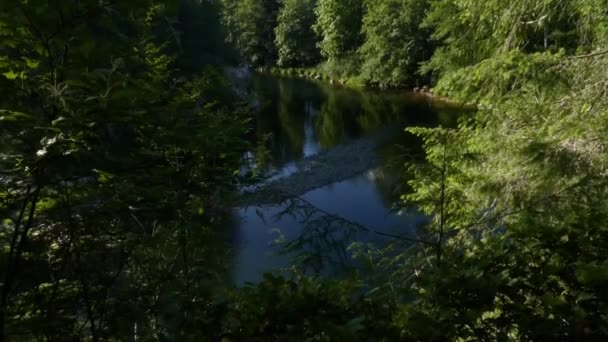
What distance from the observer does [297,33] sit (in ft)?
140

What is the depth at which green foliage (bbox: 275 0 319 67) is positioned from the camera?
4272 centimetres

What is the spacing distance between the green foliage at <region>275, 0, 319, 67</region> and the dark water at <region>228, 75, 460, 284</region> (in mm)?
5310

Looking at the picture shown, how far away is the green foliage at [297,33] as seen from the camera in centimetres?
4272

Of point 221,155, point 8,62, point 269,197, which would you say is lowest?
point 269,197

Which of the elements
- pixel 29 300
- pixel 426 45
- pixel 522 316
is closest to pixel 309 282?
pixel 522 316

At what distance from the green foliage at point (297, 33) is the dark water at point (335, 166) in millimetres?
5310

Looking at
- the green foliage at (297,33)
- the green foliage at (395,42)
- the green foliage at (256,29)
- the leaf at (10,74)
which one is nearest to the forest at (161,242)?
the leaf at (10,74)

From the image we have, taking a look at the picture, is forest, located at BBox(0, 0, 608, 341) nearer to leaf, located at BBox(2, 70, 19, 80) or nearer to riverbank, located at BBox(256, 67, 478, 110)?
leaf, located at BBox(2, 70, 19, 80)

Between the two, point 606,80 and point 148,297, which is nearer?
point 148,297

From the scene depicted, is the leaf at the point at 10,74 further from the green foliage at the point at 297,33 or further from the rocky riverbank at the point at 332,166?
the green foliage at the point at 297,33

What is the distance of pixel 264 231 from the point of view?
10.9m

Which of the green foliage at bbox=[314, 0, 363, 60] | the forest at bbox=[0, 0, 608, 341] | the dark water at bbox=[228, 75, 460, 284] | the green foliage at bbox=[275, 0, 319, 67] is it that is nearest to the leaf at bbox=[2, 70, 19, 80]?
the forest at bbox=[0, 0, 608, 341]

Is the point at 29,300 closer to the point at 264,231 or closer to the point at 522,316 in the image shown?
the point at 522,316

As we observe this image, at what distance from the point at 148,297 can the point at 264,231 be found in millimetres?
8929
